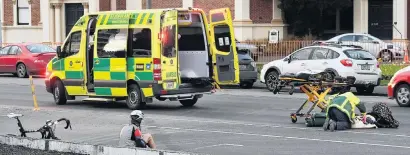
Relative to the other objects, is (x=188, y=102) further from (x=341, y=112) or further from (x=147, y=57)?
(x=341, y=112)

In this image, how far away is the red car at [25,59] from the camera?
113 feet

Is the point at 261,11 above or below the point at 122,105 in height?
above

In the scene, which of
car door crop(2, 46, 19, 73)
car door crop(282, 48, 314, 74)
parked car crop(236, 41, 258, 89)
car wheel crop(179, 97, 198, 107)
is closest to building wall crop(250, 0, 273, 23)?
car door crop(2, 46, 19, 73)

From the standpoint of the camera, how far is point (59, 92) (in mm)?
22812

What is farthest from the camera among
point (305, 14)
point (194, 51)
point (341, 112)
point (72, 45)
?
point (305, 14)

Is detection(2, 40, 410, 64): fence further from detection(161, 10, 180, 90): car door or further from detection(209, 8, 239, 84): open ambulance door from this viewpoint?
detection(161, 10, 180, 90): car door

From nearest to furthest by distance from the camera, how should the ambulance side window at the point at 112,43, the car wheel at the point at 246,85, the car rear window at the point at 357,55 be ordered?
the ambulance side window at the point at 112,43 < the car rear window at the point at 357,55 < the car wheel at the point at 246,85

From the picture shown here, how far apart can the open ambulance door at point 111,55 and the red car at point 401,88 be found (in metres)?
6.26

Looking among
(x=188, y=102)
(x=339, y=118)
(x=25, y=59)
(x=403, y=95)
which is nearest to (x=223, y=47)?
(x=188, y=102)

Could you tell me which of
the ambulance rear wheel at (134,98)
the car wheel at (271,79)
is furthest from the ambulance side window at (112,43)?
the car wheel at (271,79)

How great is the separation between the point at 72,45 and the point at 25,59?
42.4 feet

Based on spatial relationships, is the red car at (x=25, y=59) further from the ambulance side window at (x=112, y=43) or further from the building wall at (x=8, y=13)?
the building wall at (x=8, y=13)

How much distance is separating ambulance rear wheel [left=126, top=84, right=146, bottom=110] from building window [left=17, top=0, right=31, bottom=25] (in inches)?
1454

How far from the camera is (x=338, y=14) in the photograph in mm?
46781
